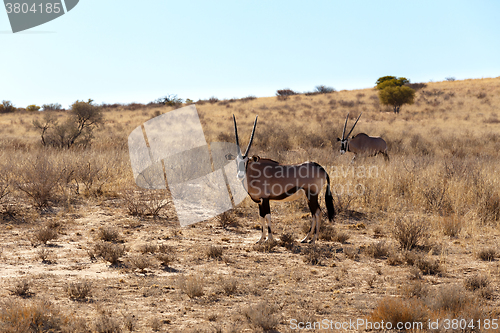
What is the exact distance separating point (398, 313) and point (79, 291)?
3651 mm

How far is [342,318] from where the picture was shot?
14.7ft

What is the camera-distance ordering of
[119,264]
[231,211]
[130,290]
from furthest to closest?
[231,211]
[119,264]
[130,290]

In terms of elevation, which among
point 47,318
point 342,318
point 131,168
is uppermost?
point 131,168

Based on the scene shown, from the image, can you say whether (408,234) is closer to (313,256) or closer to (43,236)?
(313,256)

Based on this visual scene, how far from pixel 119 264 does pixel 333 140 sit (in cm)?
1624

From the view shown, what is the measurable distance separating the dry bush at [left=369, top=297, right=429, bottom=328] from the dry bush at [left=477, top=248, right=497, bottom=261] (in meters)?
2.62

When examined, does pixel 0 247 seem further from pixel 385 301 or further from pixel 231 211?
pixel 385 301

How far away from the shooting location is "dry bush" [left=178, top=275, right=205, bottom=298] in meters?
4.98

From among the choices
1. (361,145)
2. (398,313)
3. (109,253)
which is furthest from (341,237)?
(361,145)

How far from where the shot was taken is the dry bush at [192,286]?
4.98 metres

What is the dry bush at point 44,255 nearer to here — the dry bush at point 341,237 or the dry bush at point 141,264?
the dry bush at point 141,264

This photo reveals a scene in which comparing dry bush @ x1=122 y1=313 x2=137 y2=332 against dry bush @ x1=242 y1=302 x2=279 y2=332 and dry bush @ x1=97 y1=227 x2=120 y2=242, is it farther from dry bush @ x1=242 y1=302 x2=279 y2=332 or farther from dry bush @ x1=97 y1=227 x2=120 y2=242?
dry bush @ x1=97 y1=227 x2=120 y2=242

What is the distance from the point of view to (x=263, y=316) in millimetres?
4184

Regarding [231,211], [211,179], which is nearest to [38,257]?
[231,211]
